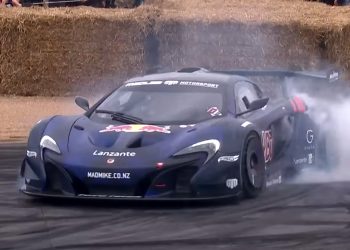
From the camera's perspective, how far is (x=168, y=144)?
1071 centimetres

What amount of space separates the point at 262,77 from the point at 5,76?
457 inches

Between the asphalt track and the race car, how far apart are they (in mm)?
195

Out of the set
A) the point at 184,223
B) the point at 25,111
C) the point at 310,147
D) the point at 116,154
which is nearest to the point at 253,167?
the point at 116,154

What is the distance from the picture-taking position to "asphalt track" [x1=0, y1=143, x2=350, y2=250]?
899 cm

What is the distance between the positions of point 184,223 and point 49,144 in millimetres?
1790

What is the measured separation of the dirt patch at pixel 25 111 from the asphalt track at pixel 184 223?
7000 millimetres

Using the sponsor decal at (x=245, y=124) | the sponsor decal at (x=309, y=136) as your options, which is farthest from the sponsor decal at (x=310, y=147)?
the sponsor decal at (x=245, y=124)

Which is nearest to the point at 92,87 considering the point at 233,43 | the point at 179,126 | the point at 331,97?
the point at 233,43

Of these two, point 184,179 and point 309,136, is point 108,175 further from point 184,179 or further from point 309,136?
point 309,136

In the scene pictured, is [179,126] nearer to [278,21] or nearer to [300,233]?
[300,233]

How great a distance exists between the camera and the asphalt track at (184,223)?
8992 millimetres

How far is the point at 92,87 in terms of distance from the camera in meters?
23.9

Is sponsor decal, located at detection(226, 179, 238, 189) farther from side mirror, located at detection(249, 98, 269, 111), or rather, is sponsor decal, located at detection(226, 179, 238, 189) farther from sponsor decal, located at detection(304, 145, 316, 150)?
sponsor decal, located at detection(304, 145, 316, 150)

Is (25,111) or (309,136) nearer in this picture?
(309,136)
